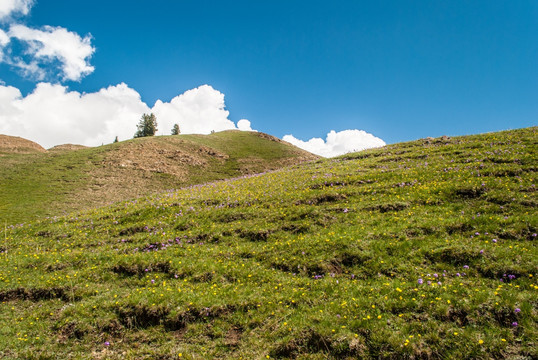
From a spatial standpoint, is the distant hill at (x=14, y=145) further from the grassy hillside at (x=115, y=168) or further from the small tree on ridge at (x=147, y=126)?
the small tree on ridge at (x=147, y=126)

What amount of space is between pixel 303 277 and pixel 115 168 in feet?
166

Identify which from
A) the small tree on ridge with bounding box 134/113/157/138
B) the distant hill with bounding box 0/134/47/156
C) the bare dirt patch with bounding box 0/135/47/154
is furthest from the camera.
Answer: the small tree on ridge with bounding box 134/113/157/138

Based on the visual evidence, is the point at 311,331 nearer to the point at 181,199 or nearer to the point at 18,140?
the point at 181,199

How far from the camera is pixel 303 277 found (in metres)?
10.7

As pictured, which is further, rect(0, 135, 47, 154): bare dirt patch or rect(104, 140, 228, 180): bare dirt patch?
rect(0, 135, 47, 154): bare dirt patch

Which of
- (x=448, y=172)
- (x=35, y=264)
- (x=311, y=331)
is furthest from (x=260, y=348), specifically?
(x=448, y=172)

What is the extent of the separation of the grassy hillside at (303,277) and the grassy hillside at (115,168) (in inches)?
635

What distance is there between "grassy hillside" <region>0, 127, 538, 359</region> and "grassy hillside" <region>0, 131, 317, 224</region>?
1613 cm

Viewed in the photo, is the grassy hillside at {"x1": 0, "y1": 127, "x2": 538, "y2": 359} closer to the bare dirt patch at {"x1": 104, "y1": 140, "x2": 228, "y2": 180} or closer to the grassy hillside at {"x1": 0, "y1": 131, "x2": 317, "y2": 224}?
the grassy hillside at {"x1": 0, "y1": 131, "x2": 317, "y2": 224}

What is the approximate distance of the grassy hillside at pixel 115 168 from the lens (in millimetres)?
33281

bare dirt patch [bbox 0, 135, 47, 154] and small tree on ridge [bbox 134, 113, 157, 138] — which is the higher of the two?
small tree on ridge [bbox 134, 113, 157, 138]

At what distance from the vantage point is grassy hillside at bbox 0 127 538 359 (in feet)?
24.4

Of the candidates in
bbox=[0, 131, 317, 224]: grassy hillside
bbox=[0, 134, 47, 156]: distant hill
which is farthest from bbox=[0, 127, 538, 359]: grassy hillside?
bbox=[0, 134, 47, 156]: distant hill

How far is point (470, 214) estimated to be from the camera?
1295 centimetres
